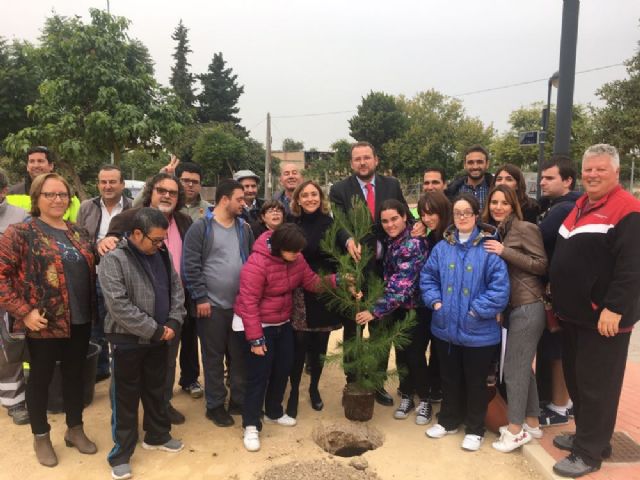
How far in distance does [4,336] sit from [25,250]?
2.56 ft

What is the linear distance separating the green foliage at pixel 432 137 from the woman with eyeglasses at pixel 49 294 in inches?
1534

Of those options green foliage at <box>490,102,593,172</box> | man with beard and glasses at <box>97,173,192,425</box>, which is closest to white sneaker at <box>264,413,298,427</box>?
man with beard and glasses at <box>97,173,192,425</box>

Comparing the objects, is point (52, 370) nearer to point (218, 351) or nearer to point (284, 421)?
point (218, 351)

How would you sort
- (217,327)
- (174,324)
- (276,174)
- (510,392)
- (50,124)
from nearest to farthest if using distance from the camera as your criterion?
(174,324), (510,392), (217,327), (50,124), (276,174)

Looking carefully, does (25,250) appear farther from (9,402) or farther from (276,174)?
(276,174)

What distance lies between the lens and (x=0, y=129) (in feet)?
42.0

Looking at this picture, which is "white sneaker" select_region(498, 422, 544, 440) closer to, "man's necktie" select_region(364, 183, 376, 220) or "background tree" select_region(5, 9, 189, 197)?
"man's necktie" select_region(364, 183, 376, 220)

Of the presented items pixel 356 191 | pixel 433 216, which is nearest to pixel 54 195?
pixel 356 191

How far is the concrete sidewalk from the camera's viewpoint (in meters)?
3.12

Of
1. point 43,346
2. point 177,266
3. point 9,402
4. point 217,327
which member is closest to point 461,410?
point 217,327

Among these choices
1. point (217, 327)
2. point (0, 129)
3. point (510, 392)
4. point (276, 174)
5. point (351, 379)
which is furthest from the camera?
point (276, 174)

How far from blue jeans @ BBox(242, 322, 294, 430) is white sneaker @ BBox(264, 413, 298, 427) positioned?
0.59 feet

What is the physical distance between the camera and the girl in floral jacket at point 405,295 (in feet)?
12.6

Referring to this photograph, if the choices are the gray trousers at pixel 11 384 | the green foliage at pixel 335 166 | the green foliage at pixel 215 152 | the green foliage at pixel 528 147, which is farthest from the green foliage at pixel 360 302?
the green foliage at pixel 335 166
